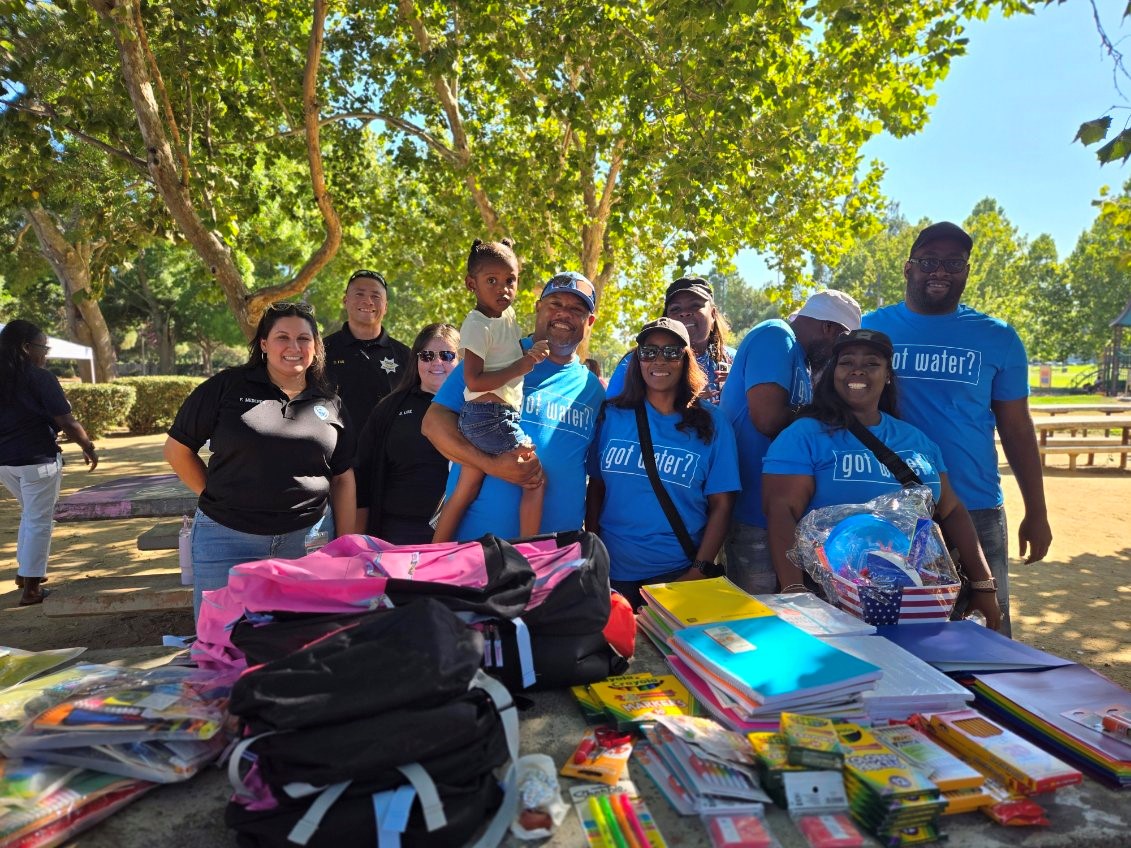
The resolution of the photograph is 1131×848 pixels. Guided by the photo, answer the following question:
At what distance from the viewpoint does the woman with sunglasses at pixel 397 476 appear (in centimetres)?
361

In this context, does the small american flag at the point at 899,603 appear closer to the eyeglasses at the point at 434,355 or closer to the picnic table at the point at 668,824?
the picnic table at the point at 668,824

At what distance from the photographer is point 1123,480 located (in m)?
12.8

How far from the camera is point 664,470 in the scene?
2.85 meters

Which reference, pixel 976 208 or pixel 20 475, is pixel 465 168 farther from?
pixel 976 208

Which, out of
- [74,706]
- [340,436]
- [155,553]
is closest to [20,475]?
[155,553]

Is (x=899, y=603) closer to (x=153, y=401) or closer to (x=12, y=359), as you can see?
(x=12, y=359)

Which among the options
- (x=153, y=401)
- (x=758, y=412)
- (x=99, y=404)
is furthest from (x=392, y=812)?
(x=153, y=401)

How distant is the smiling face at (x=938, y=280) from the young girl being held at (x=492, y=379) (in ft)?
5.71

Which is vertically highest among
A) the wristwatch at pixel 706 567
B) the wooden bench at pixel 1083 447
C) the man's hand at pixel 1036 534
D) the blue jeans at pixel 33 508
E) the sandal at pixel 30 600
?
the wooden bench at pixel 1083 447

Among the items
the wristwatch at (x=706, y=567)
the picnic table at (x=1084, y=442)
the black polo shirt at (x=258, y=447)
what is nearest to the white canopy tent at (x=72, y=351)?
the black polo shirt at (x=258, y=447)

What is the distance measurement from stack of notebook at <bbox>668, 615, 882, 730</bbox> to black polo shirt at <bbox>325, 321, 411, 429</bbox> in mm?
3061

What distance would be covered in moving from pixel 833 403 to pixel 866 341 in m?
0.28

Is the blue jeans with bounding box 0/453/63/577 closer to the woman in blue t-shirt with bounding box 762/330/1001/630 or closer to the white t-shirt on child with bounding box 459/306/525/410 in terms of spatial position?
the white t-shirt on child with bounding box 459/306/525/410

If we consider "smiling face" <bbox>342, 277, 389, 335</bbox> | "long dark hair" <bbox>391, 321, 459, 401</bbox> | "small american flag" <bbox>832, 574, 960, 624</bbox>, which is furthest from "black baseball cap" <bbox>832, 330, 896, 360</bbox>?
"smiling face" <bbox>342, 277, 389, 335</bbox>
